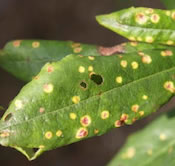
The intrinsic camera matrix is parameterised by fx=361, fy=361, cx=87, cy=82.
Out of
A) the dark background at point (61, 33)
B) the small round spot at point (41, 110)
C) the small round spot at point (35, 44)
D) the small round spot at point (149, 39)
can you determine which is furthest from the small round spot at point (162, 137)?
the dark background at point (61, 33)

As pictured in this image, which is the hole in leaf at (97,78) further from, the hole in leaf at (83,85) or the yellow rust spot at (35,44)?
the yellow rust spot at (35,44)

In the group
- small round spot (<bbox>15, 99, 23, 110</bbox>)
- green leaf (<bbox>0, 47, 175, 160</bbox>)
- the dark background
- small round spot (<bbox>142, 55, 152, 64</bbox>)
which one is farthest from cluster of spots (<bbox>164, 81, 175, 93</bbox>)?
the dark background

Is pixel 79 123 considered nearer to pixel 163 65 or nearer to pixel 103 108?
pixel 103 108

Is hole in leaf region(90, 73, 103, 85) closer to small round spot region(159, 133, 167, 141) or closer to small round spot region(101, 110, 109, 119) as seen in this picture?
small round spot region(101, 110, 109, 119)

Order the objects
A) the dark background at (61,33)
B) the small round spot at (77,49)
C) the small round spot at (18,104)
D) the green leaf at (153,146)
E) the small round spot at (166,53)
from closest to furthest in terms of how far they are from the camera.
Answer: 1. the small round spot at (18,104)
2. the small round spot at (166,53)
3. the small round spot at (77,49)
4. the green leaf at (153,146)
5. the dark background at (61,33)

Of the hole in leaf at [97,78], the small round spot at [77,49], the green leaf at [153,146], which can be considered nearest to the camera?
the hole in leaf at [97,78]
